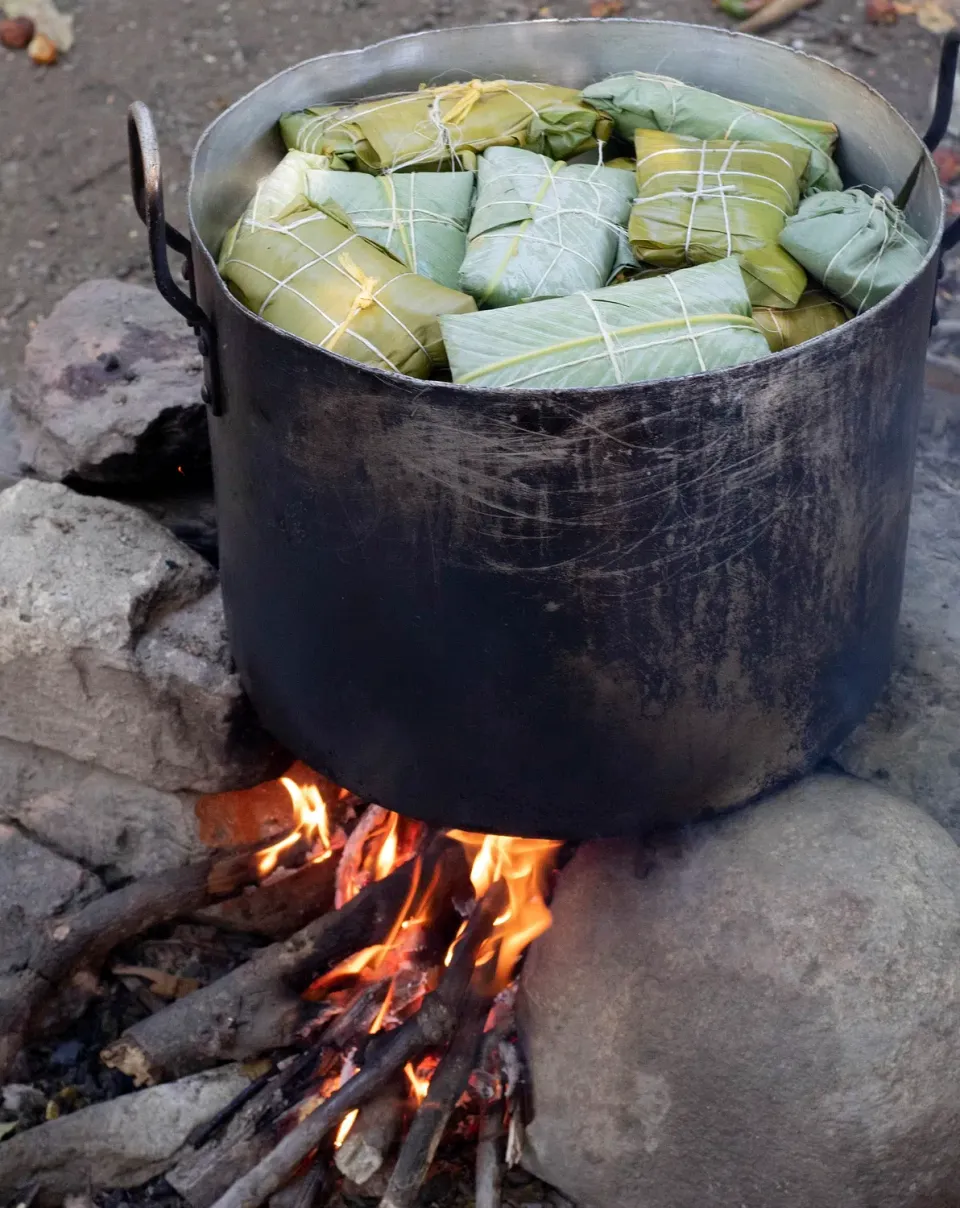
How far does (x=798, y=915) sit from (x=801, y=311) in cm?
92

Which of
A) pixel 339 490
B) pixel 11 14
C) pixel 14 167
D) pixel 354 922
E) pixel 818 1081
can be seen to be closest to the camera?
pixel 339 490

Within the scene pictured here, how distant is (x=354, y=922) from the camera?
240 centimetres

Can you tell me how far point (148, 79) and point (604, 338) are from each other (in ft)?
12.5

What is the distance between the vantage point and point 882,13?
473cm

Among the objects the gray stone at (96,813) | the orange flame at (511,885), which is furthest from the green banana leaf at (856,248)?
the gray stone at (96,813)

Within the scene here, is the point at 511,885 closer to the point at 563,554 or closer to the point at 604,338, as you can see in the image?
the point at 563,554

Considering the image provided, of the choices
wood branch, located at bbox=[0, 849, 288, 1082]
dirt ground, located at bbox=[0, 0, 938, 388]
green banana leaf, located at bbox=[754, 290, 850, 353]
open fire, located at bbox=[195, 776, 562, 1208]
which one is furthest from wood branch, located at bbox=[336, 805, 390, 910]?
dirt ground, located at bbox=[0, 0, 938, 388]

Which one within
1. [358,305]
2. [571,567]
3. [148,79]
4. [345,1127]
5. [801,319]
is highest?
[358,305]

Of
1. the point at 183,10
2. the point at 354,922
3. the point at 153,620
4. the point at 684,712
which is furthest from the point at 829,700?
the point at 183,10

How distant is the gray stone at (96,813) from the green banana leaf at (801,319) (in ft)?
5.01

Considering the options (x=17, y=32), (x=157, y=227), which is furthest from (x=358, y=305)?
(x=17, y=32)

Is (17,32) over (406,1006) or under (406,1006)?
over

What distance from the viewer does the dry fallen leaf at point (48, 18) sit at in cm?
500

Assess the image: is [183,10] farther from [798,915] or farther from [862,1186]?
[862,1186]
